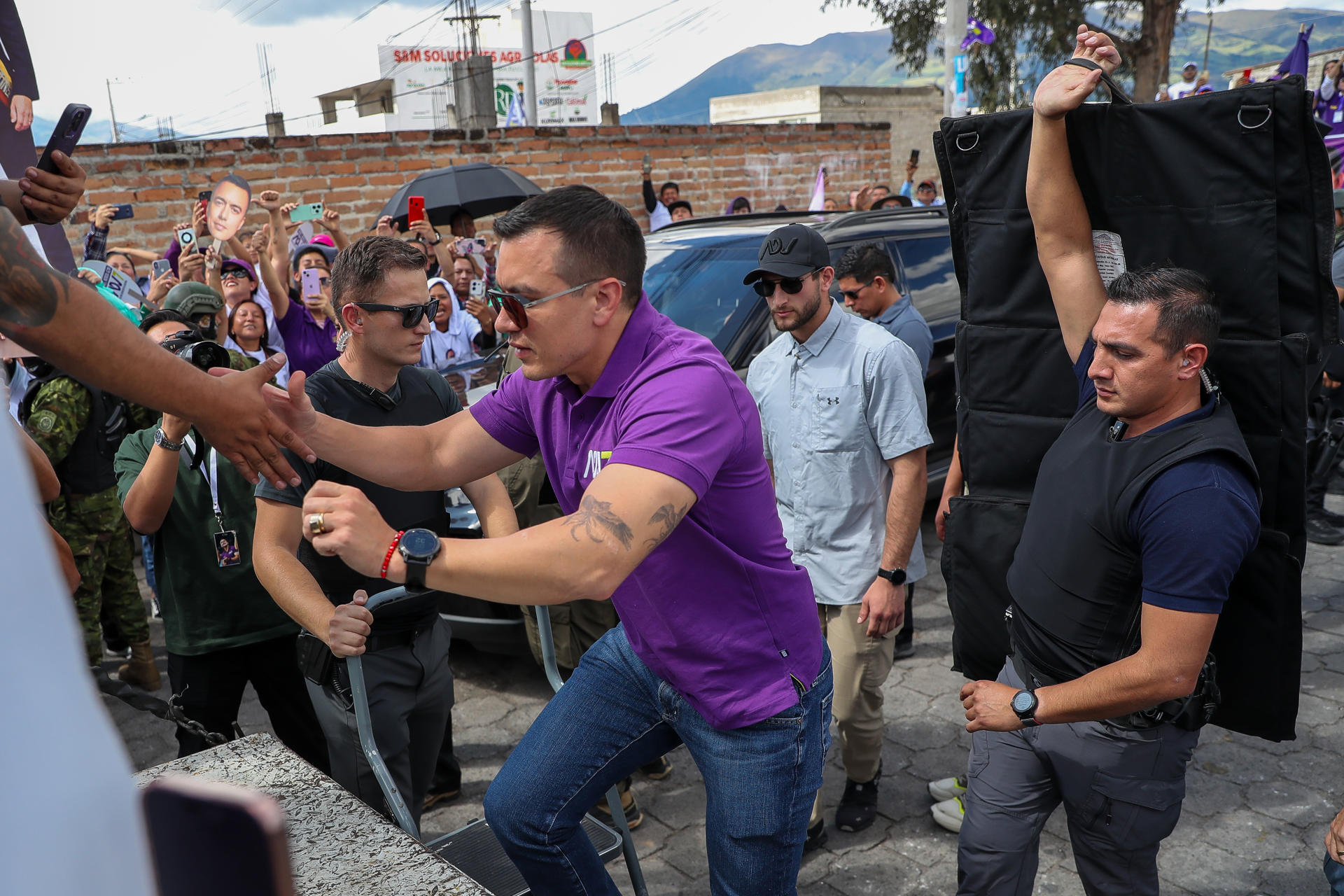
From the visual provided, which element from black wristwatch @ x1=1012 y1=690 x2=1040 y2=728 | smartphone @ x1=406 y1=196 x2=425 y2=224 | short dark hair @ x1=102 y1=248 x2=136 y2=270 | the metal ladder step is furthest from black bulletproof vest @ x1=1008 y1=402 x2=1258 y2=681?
short dark hair @ x1=102 y1=248 x2=136 y2=270

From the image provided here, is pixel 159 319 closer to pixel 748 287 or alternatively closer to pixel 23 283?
pixel 748 287

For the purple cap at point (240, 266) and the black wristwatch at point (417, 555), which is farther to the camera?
the purple cap at point (240, 266)

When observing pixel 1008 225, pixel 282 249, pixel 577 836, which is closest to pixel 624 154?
pixel 282 249

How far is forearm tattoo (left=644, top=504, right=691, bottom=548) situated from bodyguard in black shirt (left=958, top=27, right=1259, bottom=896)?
3.51ft

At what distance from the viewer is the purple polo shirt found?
6.93 feet

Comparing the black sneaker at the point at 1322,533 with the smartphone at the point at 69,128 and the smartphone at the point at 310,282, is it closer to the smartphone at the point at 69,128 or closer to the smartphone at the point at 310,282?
the smartphone at the point at 310,282

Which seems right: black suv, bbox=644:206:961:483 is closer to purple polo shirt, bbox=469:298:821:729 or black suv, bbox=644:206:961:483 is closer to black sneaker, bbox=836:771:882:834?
black sneaker, bbox=836:771:882:834

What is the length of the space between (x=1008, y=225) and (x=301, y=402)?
1.95 metres

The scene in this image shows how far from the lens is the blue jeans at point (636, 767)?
7.26ft

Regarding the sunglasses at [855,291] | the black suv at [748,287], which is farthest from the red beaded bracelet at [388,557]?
the sunglasses at [855,291]

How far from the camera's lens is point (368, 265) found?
301 centimetres

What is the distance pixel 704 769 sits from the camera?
2297 millimetres

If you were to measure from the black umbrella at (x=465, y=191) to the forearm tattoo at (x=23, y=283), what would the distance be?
316 inches

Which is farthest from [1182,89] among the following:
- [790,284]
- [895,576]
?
[895,576]
